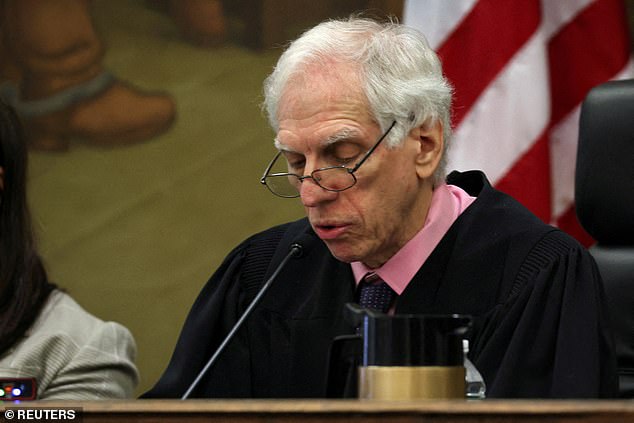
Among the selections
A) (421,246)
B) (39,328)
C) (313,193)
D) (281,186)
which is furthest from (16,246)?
(421,246)

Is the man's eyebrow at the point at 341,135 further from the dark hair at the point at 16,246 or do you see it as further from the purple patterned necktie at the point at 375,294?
the dark hair at the point at 16,246

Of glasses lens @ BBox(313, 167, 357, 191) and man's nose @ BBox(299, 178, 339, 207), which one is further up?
glasses lens @ BBox(313, 167, 357, 191)

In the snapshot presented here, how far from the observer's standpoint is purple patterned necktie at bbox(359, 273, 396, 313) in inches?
88.2

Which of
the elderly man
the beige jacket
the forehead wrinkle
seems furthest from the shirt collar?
the beige jacket

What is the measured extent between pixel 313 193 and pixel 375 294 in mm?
269

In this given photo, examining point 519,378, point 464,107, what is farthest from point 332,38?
point 464,107

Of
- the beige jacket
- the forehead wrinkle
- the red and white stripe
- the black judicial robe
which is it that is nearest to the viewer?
the black judicial robe

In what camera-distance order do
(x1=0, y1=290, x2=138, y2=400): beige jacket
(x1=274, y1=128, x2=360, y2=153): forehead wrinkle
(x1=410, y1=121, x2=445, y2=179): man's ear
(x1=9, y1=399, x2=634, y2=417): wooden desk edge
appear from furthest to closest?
(x1=0, y1=290, x2=138, y2=400): beige jacket
(x1=410, y1=121, x2=445, y2=179): man's ear
(x1=274, y1=128, x2=360, y2=153): forehead wrinkle
(x1=9, y1=399, x2=634, y2=417): wooden desk edge

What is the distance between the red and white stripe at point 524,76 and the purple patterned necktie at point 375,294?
36.2 inches

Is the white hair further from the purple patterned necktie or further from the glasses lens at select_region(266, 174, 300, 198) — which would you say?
the purple patterned necktie

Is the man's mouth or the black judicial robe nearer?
the black judicial robe

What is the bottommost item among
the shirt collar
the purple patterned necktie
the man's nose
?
the purple patterned necktie

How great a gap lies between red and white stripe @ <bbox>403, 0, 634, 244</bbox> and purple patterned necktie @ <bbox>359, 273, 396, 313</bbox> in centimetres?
92

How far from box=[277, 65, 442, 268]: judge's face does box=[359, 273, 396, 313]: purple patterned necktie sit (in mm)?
89
